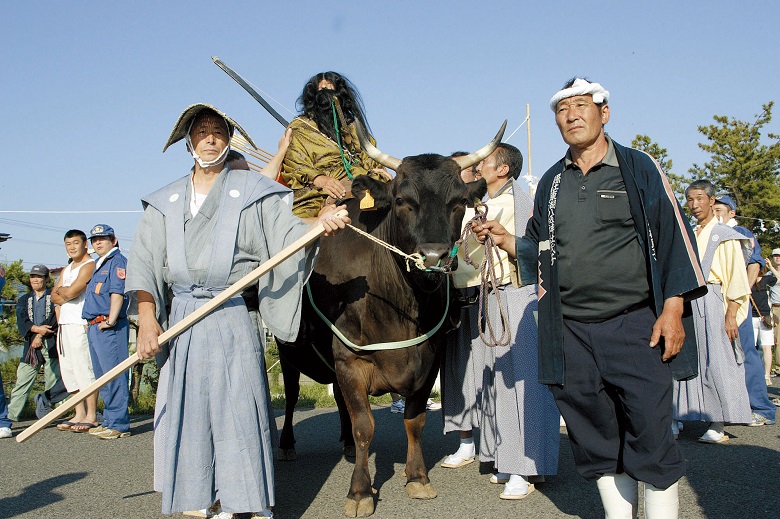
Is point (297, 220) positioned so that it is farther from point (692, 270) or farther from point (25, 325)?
point (25, 325)

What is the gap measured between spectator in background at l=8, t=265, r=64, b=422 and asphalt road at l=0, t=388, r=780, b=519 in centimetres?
165

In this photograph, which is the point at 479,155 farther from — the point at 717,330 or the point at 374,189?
the point at 717,330

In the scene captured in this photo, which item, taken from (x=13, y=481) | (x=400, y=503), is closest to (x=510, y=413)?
(x=400, y=503)

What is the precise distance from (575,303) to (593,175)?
644 mm

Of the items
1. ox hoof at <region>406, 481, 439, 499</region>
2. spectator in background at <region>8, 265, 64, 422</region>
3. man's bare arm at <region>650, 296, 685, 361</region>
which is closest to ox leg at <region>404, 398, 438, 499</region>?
ox hoof at <region>406, 481, 439, 499</region>

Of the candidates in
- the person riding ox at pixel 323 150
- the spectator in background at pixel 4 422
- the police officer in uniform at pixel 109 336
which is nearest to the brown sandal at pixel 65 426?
the police officer in uniform at pixel 109 336

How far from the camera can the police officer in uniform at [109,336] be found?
316 inches

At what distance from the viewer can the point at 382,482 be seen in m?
5.60

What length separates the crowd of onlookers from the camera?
8.09 m

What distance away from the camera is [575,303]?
3543 millimetres

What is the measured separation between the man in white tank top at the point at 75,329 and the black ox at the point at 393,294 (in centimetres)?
429

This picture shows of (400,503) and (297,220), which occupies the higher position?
(297,220)

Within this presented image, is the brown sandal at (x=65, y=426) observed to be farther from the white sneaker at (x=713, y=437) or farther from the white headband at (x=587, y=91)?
the white headband at (x=587, y=91)

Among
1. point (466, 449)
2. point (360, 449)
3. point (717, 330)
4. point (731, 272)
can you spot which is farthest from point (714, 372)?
point (360, 449)
